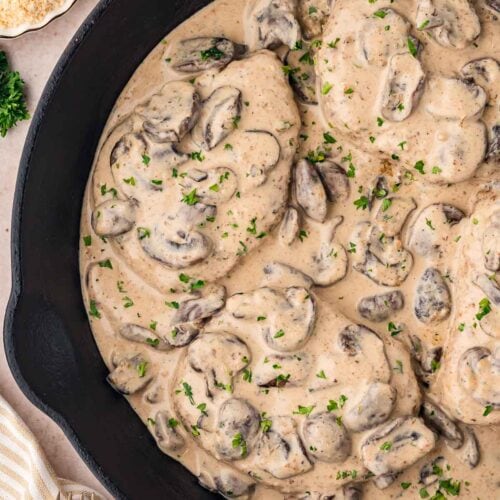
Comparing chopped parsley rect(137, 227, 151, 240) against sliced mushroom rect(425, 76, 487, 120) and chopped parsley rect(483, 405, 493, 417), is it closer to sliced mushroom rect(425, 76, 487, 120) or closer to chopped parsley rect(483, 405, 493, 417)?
sliced mushroom rect(425, 76, 487, 120)

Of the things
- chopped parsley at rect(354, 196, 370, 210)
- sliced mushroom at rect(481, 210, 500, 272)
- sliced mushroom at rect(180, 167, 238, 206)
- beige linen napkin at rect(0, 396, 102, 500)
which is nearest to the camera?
sliced mushroom at rect(481, 210, 500, 272)

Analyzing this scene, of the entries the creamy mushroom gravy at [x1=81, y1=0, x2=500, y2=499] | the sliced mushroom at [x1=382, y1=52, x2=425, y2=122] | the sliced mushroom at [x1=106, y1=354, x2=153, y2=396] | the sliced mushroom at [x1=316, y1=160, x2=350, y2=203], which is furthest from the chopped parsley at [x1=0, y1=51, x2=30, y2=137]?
the sliced mushroom at [x1=382, y1=52, x2=425, y2=122]

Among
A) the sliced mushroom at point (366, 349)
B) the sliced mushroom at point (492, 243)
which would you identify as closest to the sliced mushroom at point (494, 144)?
the sliced mushroom at point (492, 243)

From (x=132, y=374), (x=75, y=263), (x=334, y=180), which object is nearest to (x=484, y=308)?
(x=334, y=180)

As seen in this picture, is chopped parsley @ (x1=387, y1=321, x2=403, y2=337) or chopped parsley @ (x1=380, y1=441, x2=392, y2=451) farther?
chopped parsley @ (x1=387, y1=321, x2=403, y2=337)

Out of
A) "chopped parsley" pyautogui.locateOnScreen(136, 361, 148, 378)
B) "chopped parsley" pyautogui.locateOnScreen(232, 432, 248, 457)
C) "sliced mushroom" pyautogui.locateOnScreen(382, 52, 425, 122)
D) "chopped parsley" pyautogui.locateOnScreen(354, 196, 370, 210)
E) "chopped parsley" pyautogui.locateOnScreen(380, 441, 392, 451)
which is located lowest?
"chopped parsley" pyautogui.locateOnScreen(380, 441, 392, 451)

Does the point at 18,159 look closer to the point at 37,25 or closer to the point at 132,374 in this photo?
the point at 37,25

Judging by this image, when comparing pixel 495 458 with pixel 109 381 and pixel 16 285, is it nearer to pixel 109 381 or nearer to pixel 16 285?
pixel 109 381
